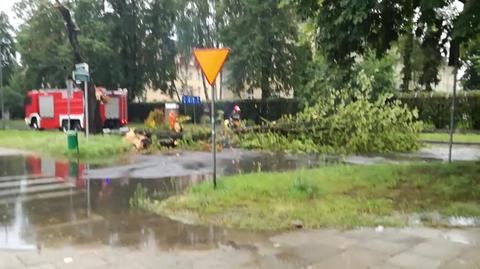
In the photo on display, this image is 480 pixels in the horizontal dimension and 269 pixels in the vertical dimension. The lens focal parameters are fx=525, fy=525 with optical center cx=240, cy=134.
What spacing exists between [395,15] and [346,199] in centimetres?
398

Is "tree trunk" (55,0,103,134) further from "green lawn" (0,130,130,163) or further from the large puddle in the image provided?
the large puddle

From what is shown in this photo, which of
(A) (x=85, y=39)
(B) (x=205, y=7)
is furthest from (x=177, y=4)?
(A) (x=85, y=39)

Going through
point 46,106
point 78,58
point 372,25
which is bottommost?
point 46,106

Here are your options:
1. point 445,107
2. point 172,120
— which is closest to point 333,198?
point 172,120

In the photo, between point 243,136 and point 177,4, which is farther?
point 177,4

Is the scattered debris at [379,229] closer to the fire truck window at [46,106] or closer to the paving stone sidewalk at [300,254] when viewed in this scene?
the paving stone sidewalk at [300,254]

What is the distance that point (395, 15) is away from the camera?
1021 centimetres

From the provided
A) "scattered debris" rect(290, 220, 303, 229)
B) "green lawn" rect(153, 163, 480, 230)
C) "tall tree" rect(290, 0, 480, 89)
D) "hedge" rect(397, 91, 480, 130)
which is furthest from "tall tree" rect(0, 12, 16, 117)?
"scattered debris" rect(290, 220, 303, 229)

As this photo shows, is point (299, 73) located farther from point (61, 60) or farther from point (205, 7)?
point (61, 60)

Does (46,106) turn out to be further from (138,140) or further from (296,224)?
(296,224)

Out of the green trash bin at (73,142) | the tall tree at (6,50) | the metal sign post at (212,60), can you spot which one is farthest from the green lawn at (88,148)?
the tall tree at (6,50)

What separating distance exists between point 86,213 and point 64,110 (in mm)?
26709

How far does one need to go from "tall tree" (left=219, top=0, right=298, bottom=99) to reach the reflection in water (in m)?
25.3

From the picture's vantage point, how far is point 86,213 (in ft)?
26.8
